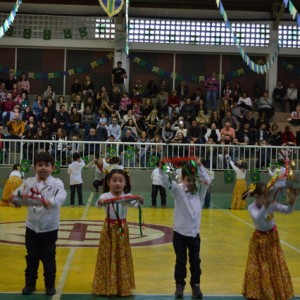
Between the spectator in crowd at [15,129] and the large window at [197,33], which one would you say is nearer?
the spectator in crowd at [15,129]

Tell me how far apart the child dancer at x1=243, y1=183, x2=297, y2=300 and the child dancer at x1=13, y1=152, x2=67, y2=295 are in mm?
2180

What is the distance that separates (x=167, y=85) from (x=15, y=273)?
21755 mm

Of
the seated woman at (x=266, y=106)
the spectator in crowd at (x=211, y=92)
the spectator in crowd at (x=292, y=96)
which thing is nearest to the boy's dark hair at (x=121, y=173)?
the seated woman at (x=266, y=106)

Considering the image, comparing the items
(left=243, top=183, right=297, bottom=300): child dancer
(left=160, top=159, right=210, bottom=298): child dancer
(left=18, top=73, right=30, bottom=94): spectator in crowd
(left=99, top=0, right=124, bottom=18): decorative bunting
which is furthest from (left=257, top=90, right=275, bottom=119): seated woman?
(left=243, top=183, right=297, bottom=300): child dancer

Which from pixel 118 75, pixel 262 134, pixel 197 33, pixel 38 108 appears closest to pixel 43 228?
pixel 262 134

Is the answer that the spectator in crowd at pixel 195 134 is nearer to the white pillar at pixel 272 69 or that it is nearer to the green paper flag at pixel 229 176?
the green paper flag at pixel 229 176

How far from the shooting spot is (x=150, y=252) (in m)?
11.2

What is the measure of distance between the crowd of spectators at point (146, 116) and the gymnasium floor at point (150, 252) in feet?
19.6

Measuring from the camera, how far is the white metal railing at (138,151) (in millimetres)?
22422

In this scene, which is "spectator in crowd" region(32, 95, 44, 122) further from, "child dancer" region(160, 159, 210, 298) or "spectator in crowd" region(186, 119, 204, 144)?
"child dancer" region(160, 159, 210, 298)

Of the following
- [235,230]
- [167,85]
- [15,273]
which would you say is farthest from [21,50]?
[15,273]

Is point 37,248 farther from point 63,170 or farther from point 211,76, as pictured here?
point 211,76

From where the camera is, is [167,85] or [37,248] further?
[167,85]

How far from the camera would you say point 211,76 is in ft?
98.6
